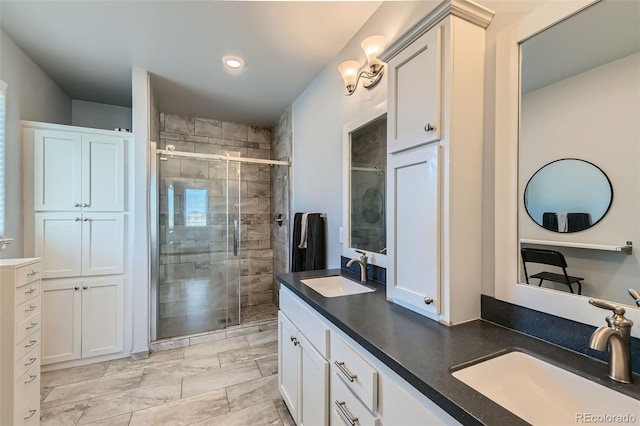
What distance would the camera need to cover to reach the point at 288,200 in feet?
11.0

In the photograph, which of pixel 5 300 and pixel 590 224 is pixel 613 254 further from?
pixel 5 300

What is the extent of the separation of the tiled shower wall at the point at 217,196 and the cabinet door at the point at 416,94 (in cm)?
224

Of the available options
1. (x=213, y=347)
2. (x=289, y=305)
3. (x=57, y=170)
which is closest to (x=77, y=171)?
(x=57, y=170)

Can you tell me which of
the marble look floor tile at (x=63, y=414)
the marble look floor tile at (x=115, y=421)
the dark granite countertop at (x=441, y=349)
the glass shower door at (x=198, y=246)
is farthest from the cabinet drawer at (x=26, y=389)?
the dark granite countertop at (x=441, y=349)

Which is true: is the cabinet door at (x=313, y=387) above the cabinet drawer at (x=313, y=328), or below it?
below

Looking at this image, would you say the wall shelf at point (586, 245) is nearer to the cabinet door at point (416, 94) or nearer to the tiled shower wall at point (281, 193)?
the cabinet door at point (416, 94)

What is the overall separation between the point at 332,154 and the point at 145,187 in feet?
5.69

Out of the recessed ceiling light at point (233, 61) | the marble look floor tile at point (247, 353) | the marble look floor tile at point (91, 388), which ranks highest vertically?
the recessed ceiling light at point (233, 61)

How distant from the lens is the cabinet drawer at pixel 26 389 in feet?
4.63

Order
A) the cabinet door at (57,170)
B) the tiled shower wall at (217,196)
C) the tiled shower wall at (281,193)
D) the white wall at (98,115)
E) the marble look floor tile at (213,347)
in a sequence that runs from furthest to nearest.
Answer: the tiled shower wall at (281,193) → the white wall at (98,115) → the tiled shower wall at (217,196) → the marble look floor tile at (213,347) → the cabinet door at (57,170)

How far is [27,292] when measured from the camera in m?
1.53

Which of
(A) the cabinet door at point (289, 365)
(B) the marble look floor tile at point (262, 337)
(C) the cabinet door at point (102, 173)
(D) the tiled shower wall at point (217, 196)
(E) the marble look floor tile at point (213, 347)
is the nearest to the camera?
(A) the cabinet door at point (289, 365)

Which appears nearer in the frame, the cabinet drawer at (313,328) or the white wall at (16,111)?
the cabinet drawer at (313,328)

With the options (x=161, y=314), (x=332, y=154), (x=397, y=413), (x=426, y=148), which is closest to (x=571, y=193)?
(x=426, y=148)
